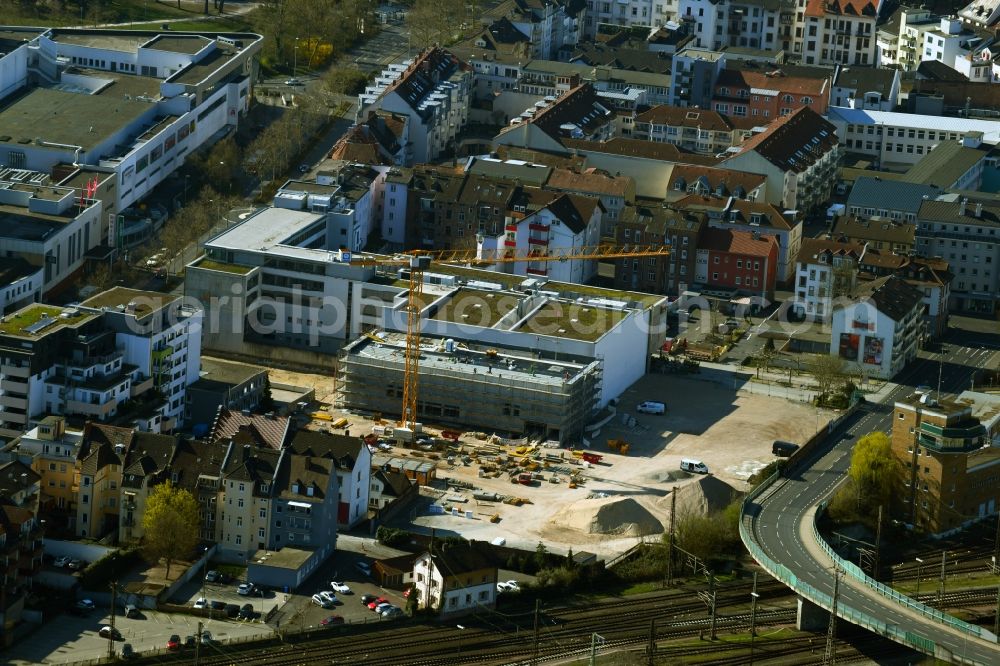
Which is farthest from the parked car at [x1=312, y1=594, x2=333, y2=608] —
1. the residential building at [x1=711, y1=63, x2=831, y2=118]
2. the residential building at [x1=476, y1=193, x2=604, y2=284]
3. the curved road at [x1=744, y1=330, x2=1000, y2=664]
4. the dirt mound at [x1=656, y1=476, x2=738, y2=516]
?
the residential building at [x1=711, y1=63, x2=831, y2=118]

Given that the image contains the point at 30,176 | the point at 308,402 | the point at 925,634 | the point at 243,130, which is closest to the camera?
the point at 925,634

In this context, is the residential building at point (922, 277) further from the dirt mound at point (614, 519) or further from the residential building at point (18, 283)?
the residential building at point (18, 283)

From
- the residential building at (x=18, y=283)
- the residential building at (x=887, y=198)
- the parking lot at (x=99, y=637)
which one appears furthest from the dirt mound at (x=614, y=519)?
the residential building at (x=887, y=198)

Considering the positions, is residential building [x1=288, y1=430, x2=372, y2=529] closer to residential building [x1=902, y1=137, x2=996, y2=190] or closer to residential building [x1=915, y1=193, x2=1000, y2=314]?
residential building [x1=915, y1=193, x2=1000, y2=314]

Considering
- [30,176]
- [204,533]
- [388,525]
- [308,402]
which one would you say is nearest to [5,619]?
[204,533]

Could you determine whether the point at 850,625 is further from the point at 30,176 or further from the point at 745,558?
the point at 30,176

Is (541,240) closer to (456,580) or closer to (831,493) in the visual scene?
(831,493)

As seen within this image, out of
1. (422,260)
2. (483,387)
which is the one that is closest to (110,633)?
(483,387)
